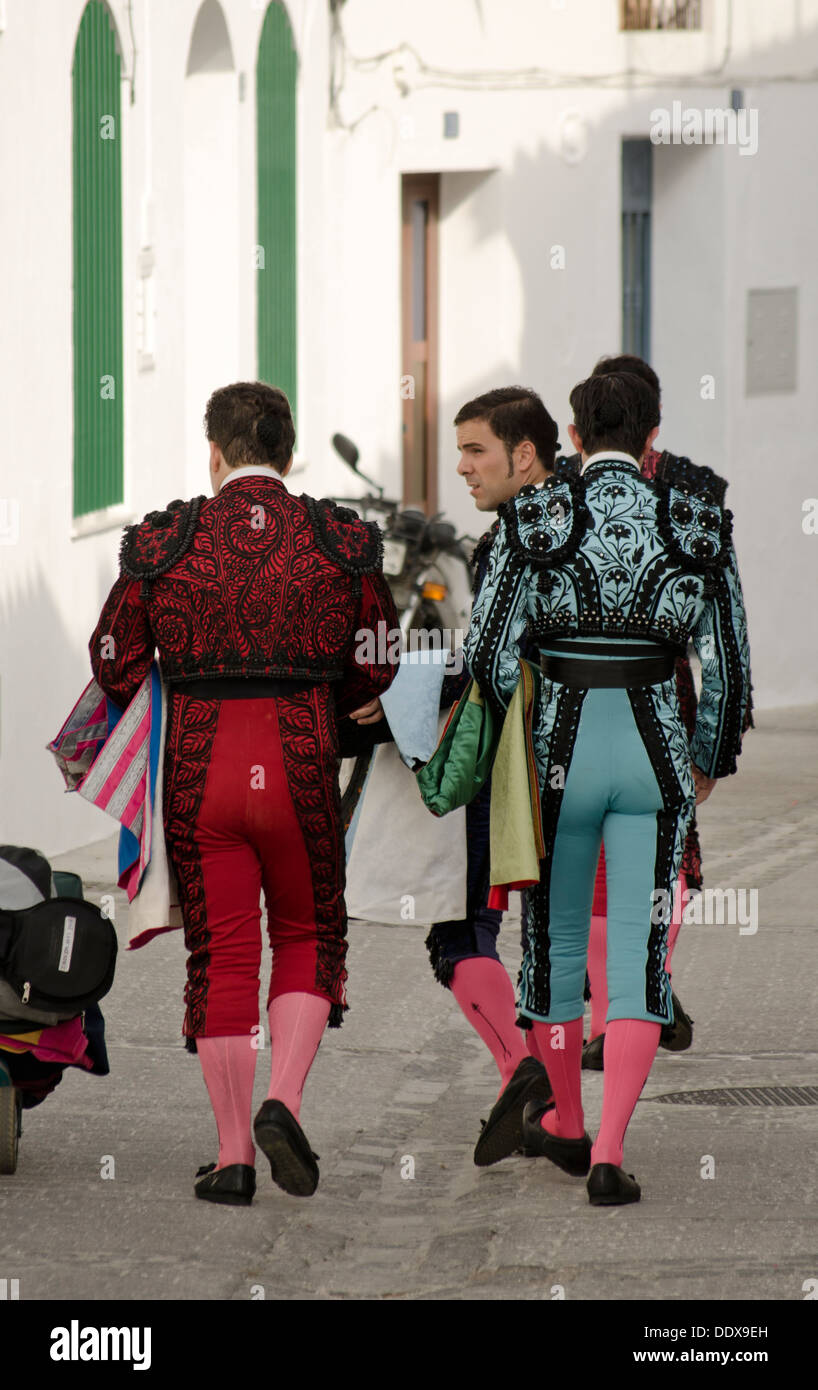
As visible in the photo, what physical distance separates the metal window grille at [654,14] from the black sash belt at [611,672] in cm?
997

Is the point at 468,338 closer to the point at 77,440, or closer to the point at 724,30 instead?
the point at 724,30

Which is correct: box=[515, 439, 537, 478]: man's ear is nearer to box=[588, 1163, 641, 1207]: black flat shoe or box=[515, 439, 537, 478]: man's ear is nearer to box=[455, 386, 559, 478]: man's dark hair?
box=[455, 386, 559, 478]: man's dark hair

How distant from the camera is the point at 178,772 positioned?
4.73m

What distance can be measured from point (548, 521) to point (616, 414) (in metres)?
0.31

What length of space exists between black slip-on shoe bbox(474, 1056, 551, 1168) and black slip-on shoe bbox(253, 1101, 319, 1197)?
0.53 meters

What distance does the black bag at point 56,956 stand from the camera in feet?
15.8

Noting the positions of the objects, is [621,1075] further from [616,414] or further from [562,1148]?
[616,414]

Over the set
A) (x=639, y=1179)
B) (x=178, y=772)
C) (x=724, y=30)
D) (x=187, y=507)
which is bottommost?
(x=639, y=1179)

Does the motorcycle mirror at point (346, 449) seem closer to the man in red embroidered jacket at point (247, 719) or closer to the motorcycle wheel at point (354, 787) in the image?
the motorcycle wheel at point (354, 787)

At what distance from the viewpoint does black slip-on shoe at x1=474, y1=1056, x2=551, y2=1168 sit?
199 inches

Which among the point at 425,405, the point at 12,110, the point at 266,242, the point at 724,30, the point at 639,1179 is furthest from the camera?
the point at 425,405

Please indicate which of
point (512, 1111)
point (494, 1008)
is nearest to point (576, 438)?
point (494, 1008)

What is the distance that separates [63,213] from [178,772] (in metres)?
→ 4.93
